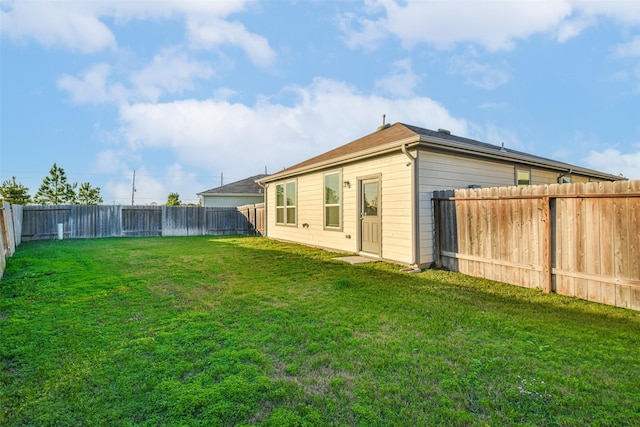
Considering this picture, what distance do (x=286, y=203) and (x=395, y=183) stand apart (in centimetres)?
554

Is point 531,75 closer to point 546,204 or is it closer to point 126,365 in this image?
point 546,204

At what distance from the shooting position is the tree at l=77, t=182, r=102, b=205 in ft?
96.0

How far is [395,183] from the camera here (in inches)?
255

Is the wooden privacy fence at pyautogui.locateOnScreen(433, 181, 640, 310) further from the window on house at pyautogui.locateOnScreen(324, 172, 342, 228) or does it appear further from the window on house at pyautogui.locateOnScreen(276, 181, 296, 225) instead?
the window on house at pyautogui.locateOnScreen(276, 181, 296, 225)

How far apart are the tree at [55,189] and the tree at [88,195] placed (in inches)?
45.9

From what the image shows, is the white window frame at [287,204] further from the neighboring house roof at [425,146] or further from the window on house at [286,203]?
the neighboring house roof at [425,146]

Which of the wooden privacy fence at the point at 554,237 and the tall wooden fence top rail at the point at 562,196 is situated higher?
the tall wooden fence top rail at the point at 562,196

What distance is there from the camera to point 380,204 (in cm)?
692

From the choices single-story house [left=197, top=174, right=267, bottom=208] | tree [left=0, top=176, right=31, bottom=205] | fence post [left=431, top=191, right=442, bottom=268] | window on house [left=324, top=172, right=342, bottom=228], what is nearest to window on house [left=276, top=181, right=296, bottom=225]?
window on house [left=324, top=172, right=342, bottom=228]

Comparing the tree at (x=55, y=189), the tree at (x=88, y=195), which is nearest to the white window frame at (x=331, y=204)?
the tree at (x=55, y=189)

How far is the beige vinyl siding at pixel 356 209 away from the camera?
6.28m

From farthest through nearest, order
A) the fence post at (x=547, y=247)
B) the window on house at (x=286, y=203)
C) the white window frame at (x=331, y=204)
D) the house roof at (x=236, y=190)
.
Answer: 1. the house roof at (x=236, y=190)
2. the window on house at (x=286, y=203)
3. the white window frame at (x=331, y=204)
4. the fence post at (x=547, y=247)

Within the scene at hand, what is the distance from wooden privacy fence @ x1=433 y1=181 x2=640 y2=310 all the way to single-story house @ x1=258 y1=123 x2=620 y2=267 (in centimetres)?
61

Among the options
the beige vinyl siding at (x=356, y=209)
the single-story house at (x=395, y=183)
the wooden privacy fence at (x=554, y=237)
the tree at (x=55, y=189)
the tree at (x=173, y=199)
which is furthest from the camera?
the tree at (x=173, y=199)
